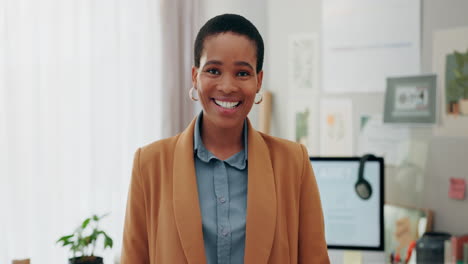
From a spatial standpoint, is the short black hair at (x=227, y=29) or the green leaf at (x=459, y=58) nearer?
the short black hair at (x=227, y=29)

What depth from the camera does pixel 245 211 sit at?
38.2 inches

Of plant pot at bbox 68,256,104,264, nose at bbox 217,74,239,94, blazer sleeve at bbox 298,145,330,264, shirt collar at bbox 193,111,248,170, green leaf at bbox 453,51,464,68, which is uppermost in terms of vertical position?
green leaf at bbox 453,51,464,68

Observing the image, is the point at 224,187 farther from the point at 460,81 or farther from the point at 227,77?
the point at 460,81

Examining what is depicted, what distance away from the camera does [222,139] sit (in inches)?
40.8

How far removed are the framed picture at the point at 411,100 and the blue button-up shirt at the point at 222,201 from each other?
4.30 feet

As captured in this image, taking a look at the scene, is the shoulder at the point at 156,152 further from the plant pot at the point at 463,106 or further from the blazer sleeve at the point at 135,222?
the plant pot at the point at 463,106

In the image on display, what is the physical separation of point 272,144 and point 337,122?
4.87 ft

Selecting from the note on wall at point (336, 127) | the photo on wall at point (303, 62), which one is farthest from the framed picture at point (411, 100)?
the photo on wall at point (303, 62)

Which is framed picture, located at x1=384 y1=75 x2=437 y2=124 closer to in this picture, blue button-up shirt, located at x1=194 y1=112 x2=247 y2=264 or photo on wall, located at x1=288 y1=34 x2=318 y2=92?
photo on wall, located at x1=288 y1=34 x2=318 y2=92

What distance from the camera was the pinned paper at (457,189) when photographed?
197 cm

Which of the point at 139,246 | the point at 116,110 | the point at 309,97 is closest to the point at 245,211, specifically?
the point at 139,246

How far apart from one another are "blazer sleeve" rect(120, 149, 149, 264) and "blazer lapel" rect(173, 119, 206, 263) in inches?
3.0

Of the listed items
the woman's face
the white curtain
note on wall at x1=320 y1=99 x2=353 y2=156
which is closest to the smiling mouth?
the woman's face

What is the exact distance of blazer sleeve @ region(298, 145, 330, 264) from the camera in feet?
3.26
